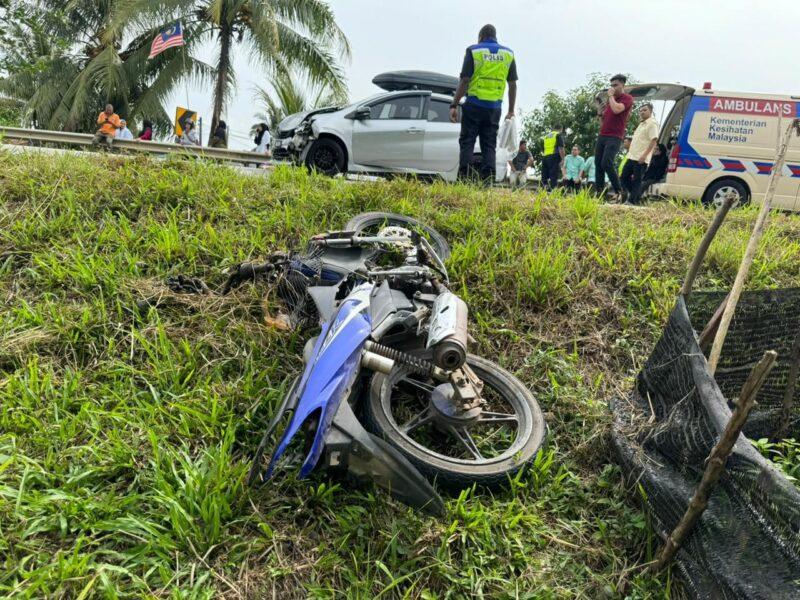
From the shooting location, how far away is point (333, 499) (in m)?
2.29

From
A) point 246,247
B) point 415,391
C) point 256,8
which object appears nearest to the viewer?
point 415,391

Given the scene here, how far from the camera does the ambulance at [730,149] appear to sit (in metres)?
8.34

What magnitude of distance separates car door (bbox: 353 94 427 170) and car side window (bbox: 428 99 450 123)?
13cm

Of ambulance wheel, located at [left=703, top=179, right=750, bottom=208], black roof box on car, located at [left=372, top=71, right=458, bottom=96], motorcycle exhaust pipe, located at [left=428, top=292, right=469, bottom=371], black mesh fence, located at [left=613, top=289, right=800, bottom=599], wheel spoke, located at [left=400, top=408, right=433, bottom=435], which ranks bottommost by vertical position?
wheel spoke, located at [left=400, top=408, right=433, bottom=435]

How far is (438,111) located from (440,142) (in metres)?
0.52

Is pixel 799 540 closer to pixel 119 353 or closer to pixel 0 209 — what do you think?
pixel 119 353

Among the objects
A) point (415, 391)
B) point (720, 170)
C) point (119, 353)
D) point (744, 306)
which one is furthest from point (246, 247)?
point (720, 170)

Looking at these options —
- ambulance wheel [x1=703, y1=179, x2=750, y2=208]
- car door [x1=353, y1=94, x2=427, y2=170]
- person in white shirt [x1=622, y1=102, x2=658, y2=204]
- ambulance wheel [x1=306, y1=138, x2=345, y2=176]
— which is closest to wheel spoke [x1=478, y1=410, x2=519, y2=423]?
person in white shirt [x1=622, y1=102, x2=658, y2=204]

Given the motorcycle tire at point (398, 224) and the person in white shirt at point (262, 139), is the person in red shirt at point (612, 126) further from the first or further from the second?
the person in white shirt at point (262, 139)

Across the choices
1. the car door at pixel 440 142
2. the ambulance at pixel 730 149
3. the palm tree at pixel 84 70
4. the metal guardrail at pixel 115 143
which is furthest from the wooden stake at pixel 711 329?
the palm tree at pixel 84 70

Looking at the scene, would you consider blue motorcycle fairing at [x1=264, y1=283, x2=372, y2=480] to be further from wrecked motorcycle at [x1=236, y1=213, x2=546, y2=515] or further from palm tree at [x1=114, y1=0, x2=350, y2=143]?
palm tree at [x1=114, y1=0, x2=350, y2=143]

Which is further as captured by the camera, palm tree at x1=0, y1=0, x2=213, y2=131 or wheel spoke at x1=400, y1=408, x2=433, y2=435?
palm tree at x1=0, y1=0, x2=213, y2=131

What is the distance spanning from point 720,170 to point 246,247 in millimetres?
7558

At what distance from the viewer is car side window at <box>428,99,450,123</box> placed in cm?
866
